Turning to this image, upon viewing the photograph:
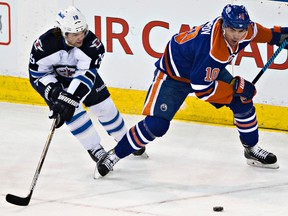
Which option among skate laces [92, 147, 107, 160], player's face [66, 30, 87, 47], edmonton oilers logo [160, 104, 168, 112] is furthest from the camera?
skate laces [92, 147, 107, 160]

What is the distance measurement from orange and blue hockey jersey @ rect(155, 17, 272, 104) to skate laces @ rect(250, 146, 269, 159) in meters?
0.52

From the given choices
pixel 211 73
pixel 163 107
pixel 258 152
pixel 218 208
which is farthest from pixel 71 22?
pixel 258 152

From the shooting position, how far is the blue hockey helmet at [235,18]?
518 cm

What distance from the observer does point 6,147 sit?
6176 mm

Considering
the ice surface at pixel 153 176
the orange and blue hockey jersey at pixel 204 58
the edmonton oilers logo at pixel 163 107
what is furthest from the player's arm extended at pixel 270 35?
the ice surface at pixel 153 176

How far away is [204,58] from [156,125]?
465mm

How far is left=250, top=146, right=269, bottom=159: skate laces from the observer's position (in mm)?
5801

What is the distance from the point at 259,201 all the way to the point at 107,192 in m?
0.78

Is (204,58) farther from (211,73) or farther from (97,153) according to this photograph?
(97,153)

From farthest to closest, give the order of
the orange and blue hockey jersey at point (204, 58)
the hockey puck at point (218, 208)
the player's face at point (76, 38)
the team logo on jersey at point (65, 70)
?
the team logo on jersey at point (65, 70) < the player's face at point (76, 38) < the orange and blue hockey jersey at point (204, 58) < the hockey puck at point (218, 208)

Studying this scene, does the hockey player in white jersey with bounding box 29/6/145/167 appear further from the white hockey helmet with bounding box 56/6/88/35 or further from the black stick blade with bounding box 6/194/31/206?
the black stick blade with bounding box 6/194/31/206

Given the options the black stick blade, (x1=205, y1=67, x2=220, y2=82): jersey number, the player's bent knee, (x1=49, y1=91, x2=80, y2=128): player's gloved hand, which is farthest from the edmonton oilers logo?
the black stick blade

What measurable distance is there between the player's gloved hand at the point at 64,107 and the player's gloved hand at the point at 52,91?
5cm

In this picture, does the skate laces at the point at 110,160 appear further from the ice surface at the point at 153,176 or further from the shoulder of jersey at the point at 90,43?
the shoulder of jersey at the point at 90,43
